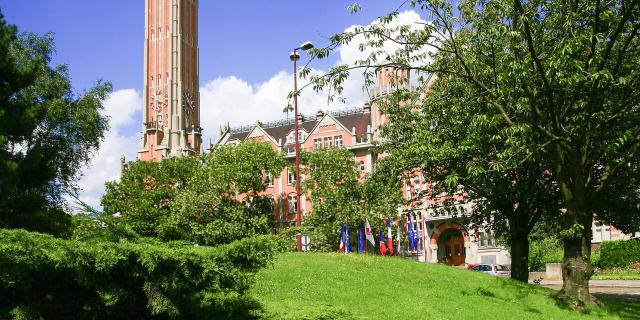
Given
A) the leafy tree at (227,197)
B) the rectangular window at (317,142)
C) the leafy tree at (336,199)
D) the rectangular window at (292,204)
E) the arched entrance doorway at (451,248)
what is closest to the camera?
the leafy tree at (336,199)

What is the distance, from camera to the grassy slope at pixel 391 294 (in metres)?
13.0

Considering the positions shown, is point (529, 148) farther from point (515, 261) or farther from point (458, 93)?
point (515, 261)

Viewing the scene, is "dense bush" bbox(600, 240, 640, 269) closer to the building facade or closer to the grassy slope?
the building facade

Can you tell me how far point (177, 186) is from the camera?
55.0 meters

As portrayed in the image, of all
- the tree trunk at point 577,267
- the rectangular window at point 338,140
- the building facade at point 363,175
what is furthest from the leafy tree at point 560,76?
the rectangular window at point 338,140

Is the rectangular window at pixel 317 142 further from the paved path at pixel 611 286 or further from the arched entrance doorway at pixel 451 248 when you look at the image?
the paved path at pixel 611 286

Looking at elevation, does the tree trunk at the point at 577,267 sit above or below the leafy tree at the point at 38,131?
below

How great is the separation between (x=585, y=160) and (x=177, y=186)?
4362 centimetres

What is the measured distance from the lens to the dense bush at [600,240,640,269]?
43344mm

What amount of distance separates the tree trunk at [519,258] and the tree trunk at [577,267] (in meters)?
Result: 6.39

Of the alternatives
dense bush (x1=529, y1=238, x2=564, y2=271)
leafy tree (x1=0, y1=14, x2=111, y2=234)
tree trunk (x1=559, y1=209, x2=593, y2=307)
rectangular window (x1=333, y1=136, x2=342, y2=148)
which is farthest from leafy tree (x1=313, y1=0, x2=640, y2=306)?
rectangular window (x1=333, y1=136, x2=342, y2=148)

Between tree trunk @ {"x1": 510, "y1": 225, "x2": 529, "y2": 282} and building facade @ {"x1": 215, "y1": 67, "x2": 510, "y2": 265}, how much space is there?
2094cm

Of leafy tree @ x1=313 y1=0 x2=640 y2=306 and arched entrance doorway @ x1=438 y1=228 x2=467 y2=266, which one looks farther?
arched entrance doorway @ x1=438 y1=228 x2=467 y2=266

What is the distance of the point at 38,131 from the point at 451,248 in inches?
1607
